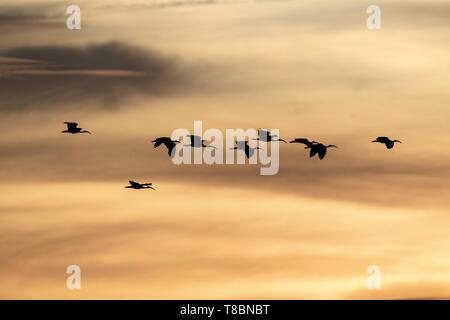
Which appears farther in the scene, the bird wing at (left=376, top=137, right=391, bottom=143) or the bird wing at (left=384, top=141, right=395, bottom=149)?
the bird wing at (left=384, top=141, right=395, bottom=149)

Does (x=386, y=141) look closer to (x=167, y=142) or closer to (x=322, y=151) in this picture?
(x=322, y=151)

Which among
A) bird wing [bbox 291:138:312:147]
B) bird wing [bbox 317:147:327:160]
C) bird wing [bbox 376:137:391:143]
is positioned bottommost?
bird wing [bbox 317:147:327:160]

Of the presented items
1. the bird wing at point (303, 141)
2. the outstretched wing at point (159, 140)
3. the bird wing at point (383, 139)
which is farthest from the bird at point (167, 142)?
the bird wing at point (383, 139)

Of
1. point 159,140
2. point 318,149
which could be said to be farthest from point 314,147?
point 159,140

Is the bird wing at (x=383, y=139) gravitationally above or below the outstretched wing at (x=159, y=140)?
above

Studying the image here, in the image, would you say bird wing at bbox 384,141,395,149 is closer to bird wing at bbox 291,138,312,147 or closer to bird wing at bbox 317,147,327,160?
bird wing at bbox 317,147,327,160

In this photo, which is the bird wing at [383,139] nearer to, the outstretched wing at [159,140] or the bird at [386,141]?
the bird at [386,141]

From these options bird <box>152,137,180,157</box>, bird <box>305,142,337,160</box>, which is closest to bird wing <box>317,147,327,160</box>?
bird <box>305,142,337,160</box>
